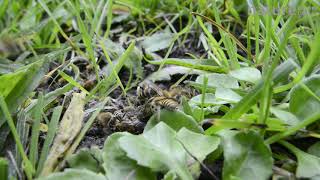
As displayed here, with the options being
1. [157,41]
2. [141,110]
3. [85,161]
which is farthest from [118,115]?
[157,41]

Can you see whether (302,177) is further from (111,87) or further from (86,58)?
(86,58)

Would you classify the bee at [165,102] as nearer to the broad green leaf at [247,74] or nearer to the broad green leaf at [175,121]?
the broad green leaf at [175,121]

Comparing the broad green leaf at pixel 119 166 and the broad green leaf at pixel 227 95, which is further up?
the broad green leaf at pixel 227 95

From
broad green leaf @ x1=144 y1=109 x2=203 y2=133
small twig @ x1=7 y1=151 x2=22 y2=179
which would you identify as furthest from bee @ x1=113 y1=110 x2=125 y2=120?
small twig @ x1=7 y1=151 x2=22 y2=179

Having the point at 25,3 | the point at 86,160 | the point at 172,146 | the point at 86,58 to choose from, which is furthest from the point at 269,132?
the point at 25,3

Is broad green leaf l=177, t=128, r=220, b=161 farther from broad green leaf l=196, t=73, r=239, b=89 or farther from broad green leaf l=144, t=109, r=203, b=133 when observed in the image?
broad green leaf l=196, t=73, r=239, b=89

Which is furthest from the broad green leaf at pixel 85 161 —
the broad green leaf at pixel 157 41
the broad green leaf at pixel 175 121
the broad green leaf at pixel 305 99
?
the broad green leaf at pixel 157 41
